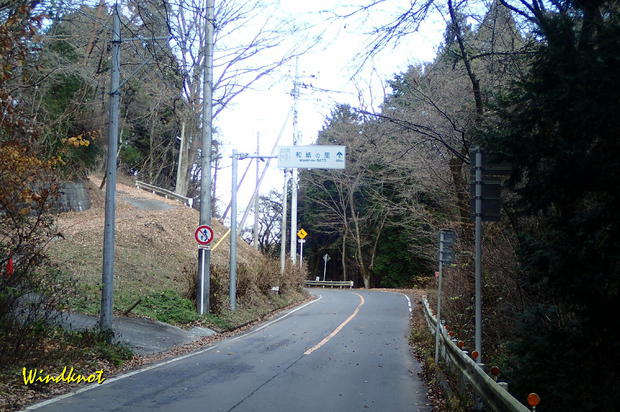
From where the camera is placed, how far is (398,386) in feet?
38.2

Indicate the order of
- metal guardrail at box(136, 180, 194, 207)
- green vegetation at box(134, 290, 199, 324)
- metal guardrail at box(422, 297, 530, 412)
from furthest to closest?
metal guardrail at box(136, 180, 194, 207), green vegetation at box(134, 290, 199, 324), metal guardrail at box(422, 297, 530, 412)

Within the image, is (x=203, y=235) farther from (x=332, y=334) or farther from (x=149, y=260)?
(x=149, y=260)

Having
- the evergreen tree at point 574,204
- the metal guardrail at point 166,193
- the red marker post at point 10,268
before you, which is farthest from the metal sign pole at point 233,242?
the metal guardrail at point 166,193

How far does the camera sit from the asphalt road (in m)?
9.26

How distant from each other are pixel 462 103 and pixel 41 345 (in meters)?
10.6

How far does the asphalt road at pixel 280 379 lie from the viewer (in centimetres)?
926

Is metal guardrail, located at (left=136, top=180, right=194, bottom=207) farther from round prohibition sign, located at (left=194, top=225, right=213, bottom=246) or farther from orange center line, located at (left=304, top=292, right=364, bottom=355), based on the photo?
round prohibition sign, located at (left=194, top=225, right=213, bottom=246)

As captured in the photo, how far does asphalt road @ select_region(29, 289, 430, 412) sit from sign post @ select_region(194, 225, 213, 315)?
1877 mm

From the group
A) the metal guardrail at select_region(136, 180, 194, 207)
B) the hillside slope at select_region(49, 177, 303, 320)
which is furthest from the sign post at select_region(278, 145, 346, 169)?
the metal guardrail at select_region(136, 180, 194, 207)

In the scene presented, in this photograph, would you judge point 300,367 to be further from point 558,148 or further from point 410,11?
point 558,148

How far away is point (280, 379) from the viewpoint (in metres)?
11.7

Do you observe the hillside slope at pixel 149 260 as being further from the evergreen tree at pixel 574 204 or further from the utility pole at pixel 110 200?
the evergreen tree at pixel 574 204

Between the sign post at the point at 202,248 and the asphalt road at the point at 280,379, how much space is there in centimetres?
188

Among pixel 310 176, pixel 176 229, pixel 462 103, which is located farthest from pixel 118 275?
pixel 310 176
